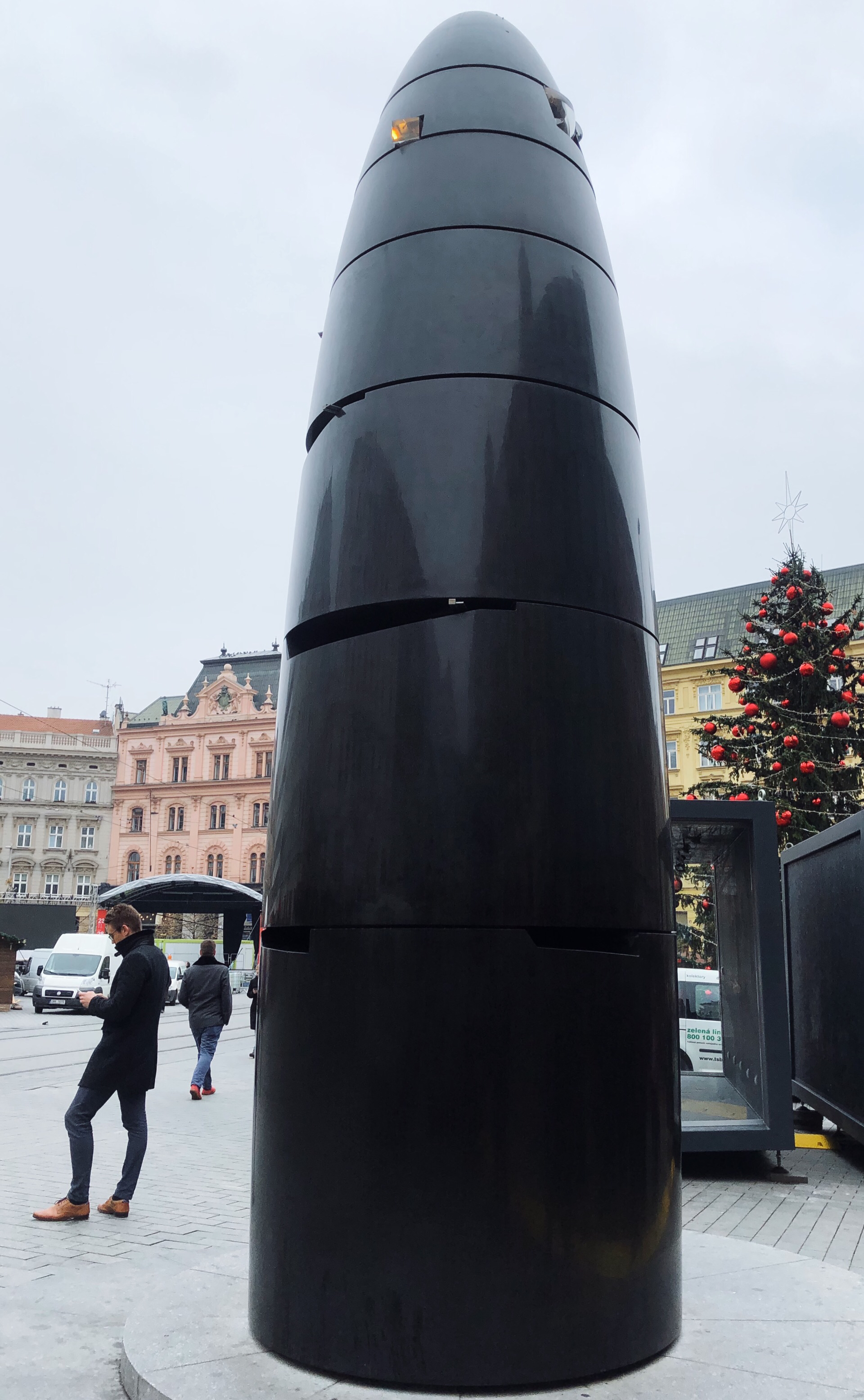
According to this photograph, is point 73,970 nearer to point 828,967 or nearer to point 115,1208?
point 828,967

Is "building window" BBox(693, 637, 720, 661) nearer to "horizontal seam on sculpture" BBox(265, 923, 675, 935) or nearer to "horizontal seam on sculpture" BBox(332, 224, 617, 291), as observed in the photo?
"horizontal seam on sculpture" BBox(332, 224, 617, 291)

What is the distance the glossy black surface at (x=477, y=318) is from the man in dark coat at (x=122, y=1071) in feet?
12.0

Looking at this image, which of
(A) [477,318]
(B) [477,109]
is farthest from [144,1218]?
(B) [477,109]

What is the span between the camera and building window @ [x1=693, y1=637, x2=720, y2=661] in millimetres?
52816

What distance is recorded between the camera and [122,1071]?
20.9ft

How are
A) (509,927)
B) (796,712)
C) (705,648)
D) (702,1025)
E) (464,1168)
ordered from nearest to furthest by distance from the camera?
(464,1168) < (509,927) < (702,1025) < (796,712) < (705,648)

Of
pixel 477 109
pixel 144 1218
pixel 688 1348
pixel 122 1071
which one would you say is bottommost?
pixel 144 1218

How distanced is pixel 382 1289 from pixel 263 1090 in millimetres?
766

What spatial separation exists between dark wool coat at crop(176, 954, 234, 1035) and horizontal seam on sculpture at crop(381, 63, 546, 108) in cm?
909

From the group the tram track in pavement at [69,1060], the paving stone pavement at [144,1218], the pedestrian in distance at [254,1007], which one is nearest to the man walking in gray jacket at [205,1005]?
the pedestrian in distance at [254,1007]

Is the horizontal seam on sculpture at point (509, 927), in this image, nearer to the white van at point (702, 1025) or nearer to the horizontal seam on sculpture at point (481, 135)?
the horizontal seam on sculpture at point (481, 135)

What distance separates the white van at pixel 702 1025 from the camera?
34.3ft

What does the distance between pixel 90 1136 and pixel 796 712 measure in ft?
38.0

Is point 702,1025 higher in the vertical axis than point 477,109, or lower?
lower
